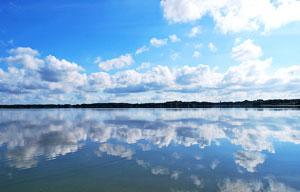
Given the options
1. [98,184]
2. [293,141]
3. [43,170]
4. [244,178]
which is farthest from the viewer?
[293,141]

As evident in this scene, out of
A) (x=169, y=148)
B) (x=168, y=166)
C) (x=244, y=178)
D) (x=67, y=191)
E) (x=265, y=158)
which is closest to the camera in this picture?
(x=67, y=191)

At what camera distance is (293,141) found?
82.8 ft

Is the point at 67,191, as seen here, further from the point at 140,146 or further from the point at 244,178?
the point at 140,146

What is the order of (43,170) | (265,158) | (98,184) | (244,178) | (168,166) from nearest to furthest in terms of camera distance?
1. (98,184)
2. (244,178)
3. (43,170)
4. (168,166)
5. (265,158)

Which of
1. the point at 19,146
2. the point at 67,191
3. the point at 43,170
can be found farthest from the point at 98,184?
the point at 19,146

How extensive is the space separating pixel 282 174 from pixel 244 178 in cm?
196

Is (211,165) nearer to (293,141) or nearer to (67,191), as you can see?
(67,191)

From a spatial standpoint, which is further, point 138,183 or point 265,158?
point 265,158

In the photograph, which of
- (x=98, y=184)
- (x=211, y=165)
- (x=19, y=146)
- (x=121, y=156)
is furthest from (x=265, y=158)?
(x=19, y=146)

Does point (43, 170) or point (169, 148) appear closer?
point (43, 170)

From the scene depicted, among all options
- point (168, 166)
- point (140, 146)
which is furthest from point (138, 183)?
point (140, 146)

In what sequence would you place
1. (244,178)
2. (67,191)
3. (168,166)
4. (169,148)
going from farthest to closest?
(169,148) → (168,166) → (244,178) → (67,191)

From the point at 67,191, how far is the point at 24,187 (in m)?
1.65

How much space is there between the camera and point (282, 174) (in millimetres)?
14172
